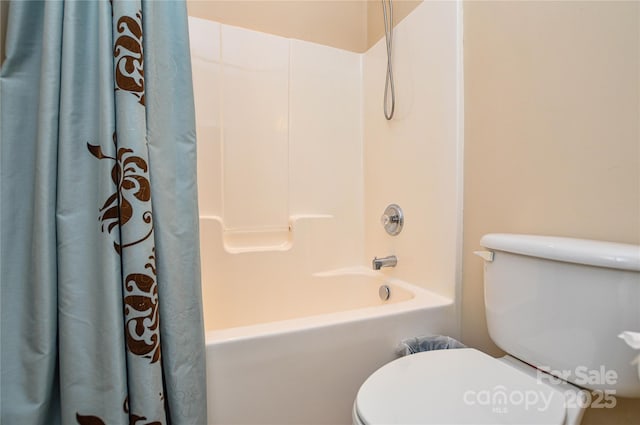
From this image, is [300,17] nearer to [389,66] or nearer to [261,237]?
[389,66]

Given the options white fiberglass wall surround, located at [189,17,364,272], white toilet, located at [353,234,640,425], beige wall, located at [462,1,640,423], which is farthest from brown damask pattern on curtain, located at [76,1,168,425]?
beige wall, located at [462,1,640,423]

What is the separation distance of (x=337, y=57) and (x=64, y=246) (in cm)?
149

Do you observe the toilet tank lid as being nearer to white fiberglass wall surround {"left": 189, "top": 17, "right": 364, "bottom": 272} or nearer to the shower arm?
the shower arm

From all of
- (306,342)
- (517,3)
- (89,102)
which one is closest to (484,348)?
(306,342)

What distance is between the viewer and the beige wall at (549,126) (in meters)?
0.76

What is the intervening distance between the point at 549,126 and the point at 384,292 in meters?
0.85

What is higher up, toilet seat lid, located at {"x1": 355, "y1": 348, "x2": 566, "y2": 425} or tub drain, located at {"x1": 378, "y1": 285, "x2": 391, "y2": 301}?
tub drain, located at {"x1": 378, "y1": 285, "x2": 391, "y2": 301}

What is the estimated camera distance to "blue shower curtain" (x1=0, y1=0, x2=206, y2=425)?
736mm

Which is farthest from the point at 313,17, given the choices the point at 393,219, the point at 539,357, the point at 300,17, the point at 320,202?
the point at 539,357

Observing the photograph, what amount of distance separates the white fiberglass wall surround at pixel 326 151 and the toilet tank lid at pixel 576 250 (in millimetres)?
346

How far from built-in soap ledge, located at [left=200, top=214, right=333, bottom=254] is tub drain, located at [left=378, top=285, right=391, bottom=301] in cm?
48

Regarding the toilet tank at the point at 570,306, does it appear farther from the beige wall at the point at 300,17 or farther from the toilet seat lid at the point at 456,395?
the beige wall at the point at 300,17

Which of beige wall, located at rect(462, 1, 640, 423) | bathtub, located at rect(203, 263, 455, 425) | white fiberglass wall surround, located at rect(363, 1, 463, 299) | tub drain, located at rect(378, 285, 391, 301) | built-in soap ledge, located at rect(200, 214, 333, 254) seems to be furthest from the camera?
built-in soap ledge, located at rect(200, 214, 333, 254)

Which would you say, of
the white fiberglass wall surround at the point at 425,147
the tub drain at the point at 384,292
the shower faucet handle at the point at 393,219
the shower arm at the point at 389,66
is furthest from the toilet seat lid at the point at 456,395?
the shower arm at the point at 389,66
